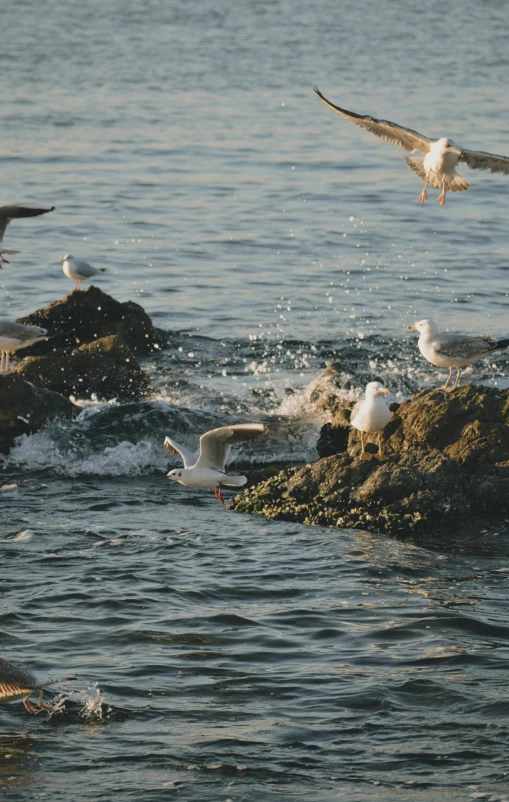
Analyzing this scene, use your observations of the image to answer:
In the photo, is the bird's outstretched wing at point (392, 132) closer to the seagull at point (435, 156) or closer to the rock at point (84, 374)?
the seagull at point (435, 156)

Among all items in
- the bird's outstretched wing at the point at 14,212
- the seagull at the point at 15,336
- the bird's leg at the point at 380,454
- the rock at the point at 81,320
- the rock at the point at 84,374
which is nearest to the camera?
the bird's leg at the point at 380,454

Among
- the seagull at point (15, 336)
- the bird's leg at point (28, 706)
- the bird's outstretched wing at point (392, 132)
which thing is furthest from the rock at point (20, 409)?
the bird's leg at point (28, 706)

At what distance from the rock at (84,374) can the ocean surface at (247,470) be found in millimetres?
296

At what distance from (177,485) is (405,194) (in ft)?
57.0

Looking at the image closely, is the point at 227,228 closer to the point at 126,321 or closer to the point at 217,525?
the point at 126,321

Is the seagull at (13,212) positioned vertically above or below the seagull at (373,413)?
above

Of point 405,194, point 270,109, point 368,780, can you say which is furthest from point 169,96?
point 368,780

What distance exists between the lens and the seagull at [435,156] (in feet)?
43.4

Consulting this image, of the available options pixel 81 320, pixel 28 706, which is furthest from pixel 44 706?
pixel 81 320

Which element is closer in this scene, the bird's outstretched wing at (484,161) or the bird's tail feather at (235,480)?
the bird's tail feather at (235,480)

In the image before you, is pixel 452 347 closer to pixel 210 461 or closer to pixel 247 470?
pixel 247 470

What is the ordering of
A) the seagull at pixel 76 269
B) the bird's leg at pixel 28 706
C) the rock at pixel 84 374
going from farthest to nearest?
the seagull at pixel 76 269
the rock at pixel 84 374
the bird's leg at pixel 28 706

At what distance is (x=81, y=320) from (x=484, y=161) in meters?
5.99

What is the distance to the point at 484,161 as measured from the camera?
1362 centimetres
